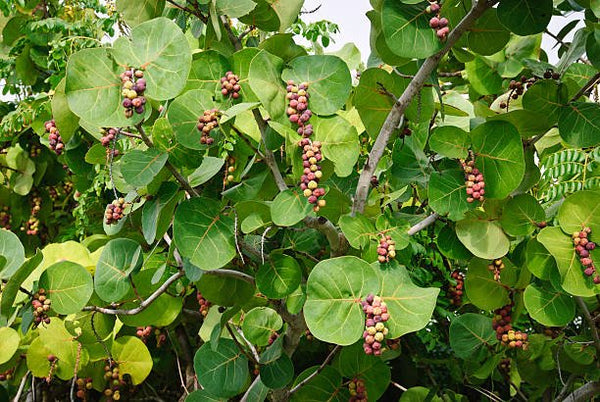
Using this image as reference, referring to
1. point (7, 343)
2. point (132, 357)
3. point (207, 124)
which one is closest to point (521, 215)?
point (207, 124)

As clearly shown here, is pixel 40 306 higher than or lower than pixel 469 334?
higher

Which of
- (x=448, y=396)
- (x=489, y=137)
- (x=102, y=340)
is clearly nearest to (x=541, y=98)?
(x=489, y=137)

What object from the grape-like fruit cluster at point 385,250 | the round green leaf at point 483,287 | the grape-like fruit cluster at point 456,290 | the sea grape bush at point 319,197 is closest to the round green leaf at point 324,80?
the sea grape bush at point 319,197

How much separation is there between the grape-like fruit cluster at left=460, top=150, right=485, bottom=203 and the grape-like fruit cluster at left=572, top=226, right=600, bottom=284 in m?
0.19

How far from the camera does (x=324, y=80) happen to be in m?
1.17

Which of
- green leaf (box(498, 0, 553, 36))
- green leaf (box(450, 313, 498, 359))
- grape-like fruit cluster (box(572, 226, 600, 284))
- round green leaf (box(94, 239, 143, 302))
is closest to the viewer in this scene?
green leaf (box(498, 0, 553, 36))

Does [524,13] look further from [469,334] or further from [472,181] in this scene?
[469,334]

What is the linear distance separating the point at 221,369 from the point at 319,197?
1.70 feet

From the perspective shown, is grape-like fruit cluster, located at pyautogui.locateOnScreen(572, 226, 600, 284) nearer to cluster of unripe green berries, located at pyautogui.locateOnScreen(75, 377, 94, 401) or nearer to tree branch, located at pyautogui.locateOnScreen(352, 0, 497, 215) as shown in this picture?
tree branch, located at pyautogui.locateOnScreen(352, 0, 497, 215)

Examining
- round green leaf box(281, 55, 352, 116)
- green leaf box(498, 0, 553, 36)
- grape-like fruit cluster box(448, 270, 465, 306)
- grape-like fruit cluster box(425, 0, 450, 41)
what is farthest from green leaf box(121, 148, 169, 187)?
grape-like fruit cluster box(448, 270, 465, 306)

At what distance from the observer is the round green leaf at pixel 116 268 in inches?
52.9

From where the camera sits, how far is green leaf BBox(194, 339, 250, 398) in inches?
56.8

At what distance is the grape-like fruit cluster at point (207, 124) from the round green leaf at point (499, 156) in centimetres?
45

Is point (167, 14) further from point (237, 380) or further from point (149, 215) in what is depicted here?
point (237, 380)
